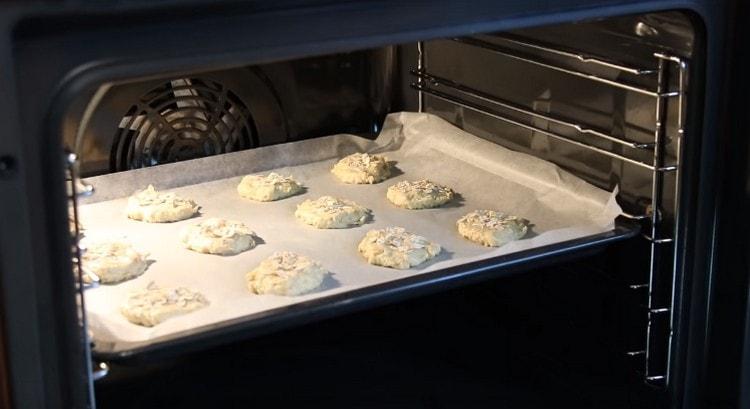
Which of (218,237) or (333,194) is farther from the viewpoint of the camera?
(333,194)

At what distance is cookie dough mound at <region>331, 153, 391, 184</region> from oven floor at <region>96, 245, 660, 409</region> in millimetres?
→ 226

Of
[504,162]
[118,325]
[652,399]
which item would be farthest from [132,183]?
[652,399]

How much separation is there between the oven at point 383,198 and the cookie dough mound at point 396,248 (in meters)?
0.01

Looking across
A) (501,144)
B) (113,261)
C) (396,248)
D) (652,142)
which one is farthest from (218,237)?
(652,142)

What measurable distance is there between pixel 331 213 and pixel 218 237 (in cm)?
18

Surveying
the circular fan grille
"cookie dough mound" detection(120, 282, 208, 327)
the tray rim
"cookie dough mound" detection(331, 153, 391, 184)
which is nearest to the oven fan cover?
the circular fan grille

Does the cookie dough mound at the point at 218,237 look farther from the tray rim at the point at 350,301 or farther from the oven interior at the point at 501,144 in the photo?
the tray rim at the point at 350,301

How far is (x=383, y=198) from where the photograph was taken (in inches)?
67.0

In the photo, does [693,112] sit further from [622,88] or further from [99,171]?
[99,171]

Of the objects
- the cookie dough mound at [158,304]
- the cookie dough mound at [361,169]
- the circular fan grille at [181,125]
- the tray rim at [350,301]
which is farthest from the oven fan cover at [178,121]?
the tray rim at [350,301]

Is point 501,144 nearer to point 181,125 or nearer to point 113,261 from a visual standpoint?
point 181,125

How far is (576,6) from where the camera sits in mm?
1106

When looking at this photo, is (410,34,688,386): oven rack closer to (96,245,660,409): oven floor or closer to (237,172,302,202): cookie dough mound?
(96,245,660,409): oven floor

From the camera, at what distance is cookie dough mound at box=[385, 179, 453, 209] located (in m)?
1.64
